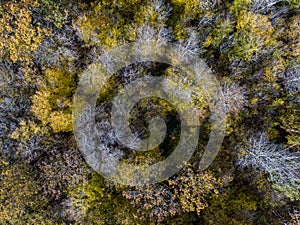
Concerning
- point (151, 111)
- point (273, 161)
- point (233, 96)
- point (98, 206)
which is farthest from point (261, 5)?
point (98, 206)

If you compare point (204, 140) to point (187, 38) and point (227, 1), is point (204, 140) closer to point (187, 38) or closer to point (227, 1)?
point (187, 38)

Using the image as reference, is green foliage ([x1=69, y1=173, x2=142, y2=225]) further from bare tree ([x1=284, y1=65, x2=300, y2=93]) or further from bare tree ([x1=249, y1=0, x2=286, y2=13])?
bare tree ([x1=249, y1=0, x2=286, y2=13])

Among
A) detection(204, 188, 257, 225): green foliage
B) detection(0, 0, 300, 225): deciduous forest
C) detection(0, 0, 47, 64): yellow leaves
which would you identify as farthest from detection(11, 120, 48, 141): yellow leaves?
detection(204, 188, 257, 225): green foliage

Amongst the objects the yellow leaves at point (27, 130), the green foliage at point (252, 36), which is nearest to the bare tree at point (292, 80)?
the green foliage at point (252, 36)

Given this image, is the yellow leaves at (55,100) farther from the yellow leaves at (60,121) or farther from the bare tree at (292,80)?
the bare tree at (292,80)

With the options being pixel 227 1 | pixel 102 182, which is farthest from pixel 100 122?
pixel 227 1

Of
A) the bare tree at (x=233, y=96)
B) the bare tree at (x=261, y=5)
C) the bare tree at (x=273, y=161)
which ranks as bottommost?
the bare tree at (x=273, y=161)

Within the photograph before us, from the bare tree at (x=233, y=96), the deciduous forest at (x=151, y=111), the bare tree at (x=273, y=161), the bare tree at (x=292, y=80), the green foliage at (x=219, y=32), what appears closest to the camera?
the deciduous forest at (x=151, y=111)

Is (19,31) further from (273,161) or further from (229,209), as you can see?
(273,161)
